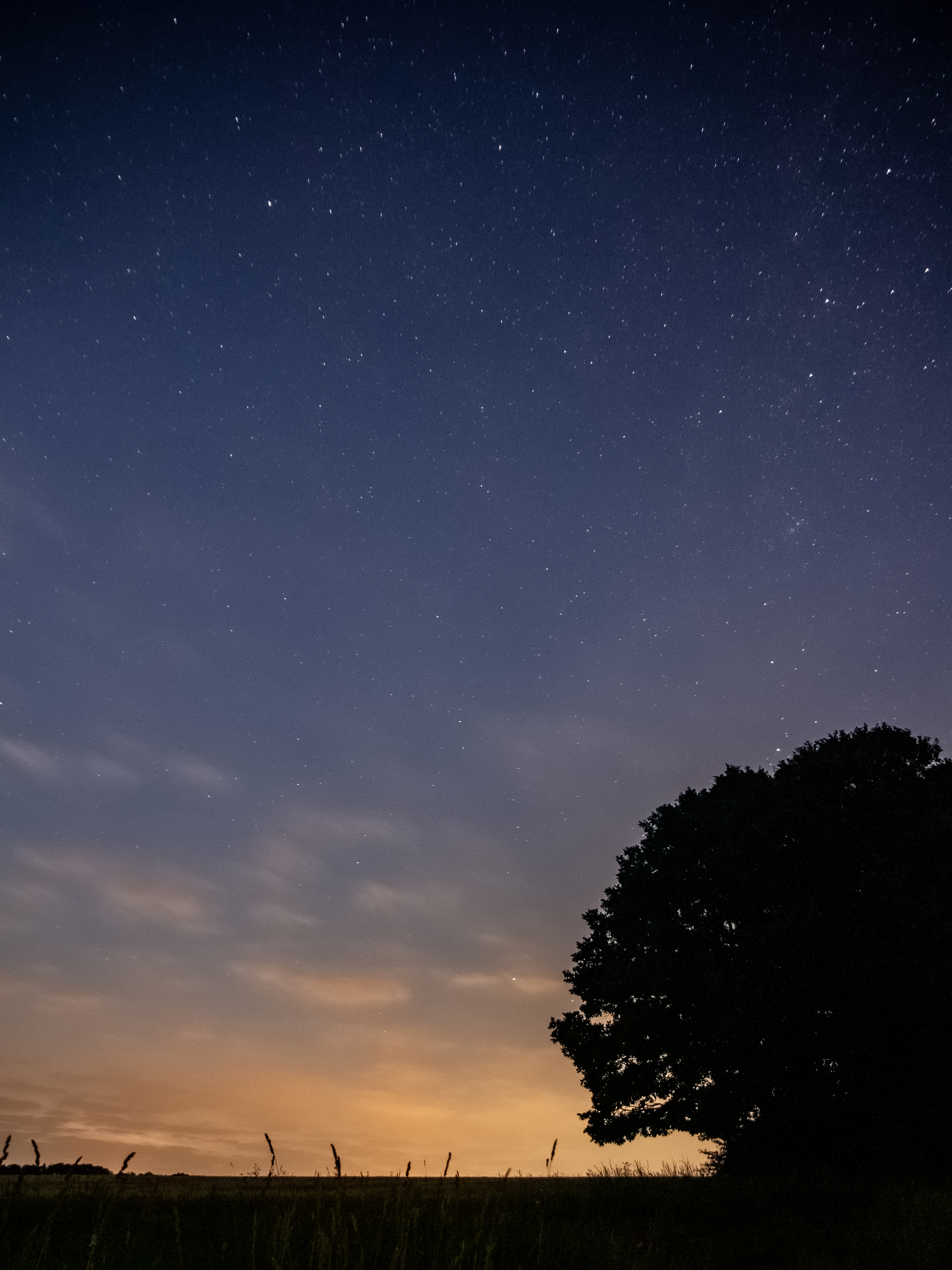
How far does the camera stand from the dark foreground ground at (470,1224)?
613 centimetres

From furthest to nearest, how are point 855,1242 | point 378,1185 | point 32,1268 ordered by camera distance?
point 378,1185 < point 855,1242 < point 32,1268

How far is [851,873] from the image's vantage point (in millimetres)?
21094

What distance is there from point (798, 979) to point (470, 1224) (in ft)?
47.6

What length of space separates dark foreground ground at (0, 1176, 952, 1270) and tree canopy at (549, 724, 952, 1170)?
289 cm

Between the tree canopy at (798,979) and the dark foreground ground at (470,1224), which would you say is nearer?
the dark foreground ground at (470,1224)

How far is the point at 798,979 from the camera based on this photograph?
65.5ft

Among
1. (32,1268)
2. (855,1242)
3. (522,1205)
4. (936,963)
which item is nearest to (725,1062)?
(936,963)

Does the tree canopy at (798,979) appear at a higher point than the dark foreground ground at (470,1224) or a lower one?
higher

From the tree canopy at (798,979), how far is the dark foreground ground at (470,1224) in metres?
2.89

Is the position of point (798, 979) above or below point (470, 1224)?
above

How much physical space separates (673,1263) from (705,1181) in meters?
9.53

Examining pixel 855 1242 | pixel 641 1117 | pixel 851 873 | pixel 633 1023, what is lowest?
pixel 855 1242

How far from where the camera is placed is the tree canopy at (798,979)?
63.6 feet

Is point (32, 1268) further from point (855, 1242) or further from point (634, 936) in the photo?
point (634, 936)
